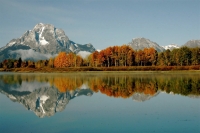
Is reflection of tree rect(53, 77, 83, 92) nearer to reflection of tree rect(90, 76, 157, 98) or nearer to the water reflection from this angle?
the water reflection

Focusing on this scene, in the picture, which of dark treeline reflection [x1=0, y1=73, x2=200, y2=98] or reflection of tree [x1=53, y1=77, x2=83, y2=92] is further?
reflection of tree [x1=53, y1=77, x2=83, y2=92]

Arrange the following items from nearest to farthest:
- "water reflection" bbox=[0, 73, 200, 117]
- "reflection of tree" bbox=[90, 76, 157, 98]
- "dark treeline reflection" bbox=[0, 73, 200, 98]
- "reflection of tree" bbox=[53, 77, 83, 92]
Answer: "water reflection" bbox=[0, 73, 200, 117]
"reflection of tree" bbox=[90, 76, 157, 98]
"dark treeline reflection" bbox=[0, 73, 200, 98]
"reflection of tree" bbox=[53, 77, 83, 92]

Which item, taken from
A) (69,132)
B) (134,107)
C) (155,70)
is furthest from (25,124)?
(155,70)

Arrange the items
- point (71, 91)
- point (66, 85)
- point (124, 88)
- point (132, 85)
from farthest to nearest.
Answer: point (66, 85) < point (132, 85) < point (124, 88) < point (71, 91)

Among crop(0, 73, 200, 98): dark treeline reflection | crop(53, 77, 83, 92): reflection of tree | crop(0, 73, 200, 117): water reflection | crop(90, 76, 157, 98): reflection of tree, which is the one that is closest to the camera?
crop(0, 73, 200, 117): water reflection

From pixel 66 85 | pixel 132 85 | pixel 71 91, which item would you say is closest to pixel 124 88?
pixel 132 85

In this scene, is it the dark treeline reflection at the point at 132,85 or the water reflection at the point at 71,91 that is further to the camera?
the dark treeline reflection at the point at 132,85

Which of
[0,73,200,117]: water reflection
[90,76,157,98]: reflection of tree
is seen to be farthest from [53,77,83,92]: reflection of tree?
[90,76,157,98]: reflection of tree

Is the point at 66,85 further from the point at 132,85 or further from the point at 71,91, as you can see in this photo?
the point at 132,85

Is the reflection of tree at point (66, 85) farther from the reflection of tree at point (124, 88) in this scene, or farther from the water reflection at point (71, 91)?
the reflection of tree at point (124, 88)

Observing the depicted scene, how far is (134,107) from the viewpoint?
2020cm

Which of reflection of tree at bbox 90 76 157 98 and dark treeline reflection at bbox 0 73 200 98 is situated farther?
dark treeline reflection at bbox 0 73 200 98

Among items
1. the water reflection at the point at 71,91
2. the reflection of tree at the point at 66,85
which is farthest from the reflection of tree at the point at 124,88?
the reflection of tree at the point at 66,85

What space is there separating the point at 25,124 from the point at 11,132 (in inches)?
73.4
